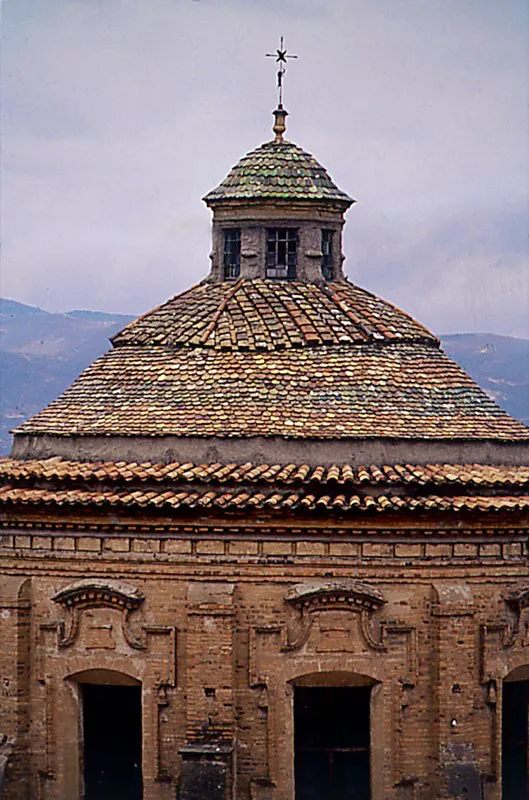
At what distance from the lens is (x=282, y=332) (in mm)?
30375

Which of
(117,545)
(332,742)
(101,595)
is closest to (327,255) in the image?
(117,545)

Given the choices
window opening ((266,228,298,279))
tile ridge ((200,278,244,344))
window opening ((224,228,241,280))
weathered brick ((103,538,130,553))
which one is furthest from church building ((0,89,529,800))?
window opening ((224,228,241,280))

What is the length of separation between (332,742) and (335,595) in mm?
2285

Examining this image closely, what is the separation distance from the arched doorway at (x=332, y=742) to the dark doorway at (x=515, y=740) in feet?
7.45

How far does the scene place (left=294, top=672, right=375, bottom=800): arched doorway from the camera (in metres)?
27.9

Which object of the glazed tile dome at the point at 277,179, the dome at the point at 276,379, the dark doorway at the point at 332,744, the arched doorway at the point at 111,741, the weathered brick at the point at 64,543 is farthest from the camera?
the glazed tile dome at the point at 277,179

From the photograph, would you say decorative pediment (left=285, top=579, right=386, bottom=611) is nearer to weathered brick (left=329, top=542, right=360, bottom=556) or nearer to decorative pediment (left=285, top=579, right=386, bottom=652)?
decorative pediment (left=285, top=579, right=386, bottom=652)

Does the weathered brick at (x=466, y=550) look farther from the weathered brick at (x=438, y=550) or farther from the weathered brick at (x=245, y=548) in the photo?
the weathered brick at (x=245, y=548)

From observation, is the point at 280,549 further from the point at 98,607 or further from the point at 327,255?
the point at 327,255

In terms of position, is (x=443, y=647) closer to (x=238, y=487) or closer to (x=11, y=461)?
(x=238, y=487)

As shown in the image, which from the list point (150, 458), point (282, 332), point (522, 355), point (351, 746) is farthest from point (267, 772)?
point (522, 355)

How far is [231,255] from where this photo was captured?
107 ft

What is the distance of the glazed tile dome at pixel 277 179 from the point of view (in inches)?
1264

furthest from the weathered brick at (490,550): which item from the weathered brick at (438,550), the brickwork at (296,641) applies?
the weathered brick at (438,550)
